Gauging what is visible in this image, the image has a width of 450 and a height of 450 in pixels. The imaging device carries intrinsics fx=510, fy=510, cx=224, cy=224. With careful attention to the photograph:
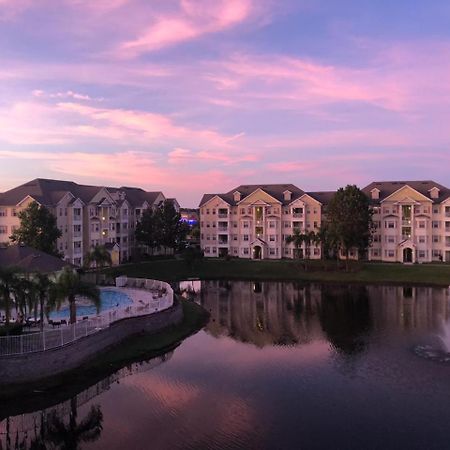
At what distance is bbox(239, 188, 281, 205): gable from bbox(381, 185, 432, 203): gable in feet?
64.2

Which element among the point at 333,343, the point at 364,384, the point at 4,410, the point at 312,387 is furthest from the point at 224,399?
the point at 333,343

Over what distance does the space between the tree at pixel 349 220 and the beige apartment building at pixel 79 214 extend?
3351 cm

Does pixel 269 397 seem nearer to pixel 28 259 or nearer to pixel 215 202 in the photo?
pixel 28 259

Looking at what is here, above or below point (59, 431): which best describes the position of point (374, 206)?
above

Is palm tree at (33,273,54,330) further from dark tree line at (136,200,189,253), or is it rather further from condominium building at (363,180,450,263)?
condominium building at (363,180,450,263)

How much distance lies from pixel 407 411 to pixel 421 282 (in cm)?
4628

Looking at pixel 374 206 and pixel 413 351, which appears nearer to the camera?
pixel 413 351

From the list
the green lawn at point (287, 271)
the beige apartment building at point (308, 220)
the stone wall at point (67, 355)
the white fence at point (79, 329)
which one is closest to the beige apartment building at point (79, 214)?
the green lawn at point (287, 271)

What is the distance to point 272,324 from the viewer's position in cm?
4500

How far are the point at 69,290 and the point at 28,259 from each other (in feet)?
45.3

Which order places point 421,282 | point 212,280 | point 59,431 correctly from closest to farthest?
1. point 59,431
2. point 421,282
3. point 212,280

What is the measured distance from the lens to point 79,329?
104 feet

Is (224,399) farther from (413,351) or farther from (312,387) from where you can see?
(413,351)

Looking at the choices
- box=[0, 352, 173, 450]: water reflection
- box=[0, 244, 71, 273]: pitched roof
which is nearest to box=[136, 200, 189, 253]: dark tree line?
box=[0, 244, 71, 273]: pitched roof
